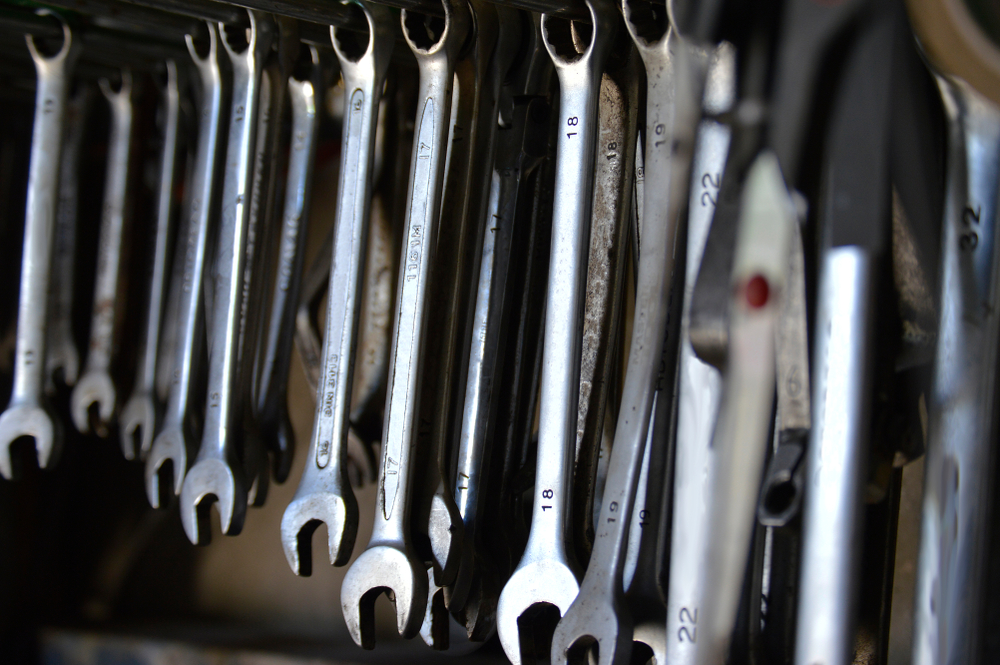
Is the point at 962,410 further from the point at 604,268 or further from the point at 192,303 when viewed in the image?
the point at 192,303

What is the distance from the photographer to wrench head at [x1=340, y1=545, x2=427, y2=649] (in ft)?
2.36

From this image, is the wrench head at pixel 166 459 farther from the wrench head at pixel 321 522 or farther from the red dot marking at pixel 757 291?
the red dot marking at pixel 757 291

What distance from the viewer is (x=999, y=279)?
441mm

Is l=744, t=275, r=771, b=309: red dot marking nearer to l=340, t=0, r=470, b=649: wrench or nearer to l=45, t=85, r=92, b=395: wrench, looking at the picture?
l=340, t=0, r=470, b=649: wrench

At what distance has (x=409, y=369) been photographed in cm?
74

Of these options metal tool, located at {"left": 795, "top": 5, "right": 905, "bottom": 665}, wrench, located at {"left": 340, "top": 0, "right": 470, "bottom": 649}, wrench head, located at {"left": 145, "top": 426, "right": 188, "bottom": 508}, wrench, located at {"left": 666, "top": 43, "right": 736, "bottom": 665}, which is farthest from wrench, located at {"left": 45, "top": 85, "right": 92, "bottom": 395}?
metal tool, located at {"left": 795, "top": 5, "right": 905, "bottom": 665}

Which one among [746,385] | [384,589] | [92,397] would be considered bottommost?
[384,589]

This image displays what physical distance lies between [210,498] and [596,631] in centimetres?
47

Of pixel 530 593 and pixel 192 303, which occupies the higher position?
pixel 192 303

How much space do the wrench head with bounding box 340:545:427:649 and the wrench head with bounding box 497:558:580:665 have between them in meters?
0.07

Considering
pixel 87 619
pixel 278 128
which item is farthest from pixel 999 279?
pixel 87 619

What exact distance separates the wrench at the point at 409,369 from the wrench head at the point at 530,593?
7cm

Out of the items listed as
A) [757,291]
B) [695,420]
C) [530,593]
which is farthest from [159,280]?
[757,291]

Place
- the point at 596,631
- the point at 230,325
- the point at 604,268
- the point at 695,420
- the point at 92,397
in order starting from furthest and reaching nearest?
the point at 92,397 < the point at 230,325 < the point at 604,268 < the point at 596,631 < the point at 695,420
